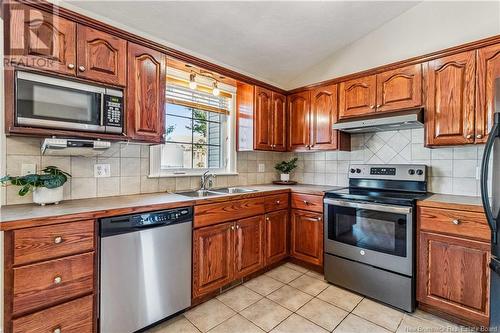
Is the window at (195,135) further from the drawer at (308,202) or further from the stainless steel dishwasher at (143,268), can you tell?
the drawer at (308,202)

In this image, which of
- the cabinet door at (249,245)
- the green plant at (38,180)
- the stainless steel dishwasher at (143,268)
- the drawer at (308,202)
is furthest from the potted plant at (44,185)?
the drawer at (308,202)

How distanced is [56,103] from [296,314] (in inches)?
92.3

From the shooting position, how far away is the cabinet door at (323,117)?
9.50ft

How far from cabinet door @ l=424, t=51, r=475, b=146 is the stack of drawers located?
2.84 m

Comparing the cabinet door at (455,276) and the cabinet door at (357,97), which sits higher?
the cabinet door at (357,97)

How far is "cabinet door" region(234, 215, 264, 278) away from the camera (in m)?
2.39

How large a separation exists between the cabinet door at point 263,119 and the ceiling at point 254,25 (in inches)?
16.5

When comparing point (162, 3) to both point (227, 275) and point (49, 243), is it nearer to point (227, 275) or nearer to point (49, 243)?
point (49, 243)

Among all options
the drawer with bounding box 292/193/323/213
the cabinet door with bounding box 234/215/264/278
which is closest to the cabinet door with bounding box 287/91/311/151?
the drawer with bounding box 292/193/323/213

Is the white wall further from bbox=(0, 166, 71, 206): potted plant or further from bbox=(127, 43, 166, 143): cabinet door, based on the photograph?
bbox=(0, 166, 71, 206): potted plant

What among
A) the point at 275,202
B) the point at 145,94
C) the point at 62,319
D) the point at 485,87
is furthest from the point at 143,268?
the point at 485,87

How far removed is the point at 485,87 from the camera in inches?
77.7

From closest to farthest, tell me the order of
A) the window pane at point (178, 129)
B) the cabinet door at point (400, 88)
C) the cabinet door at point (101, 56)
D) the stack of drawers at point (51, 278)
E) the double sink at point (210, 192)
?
the stack of drawers at point (51, 278) < the cabinet door at point (101, 56) < the cabinet door at point (400, 88) < the double sink at point (210, 192) < the window pane at point (178, 129)

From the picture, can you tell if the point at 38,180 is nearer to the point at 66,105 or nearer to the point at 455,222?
the point at 66,105
